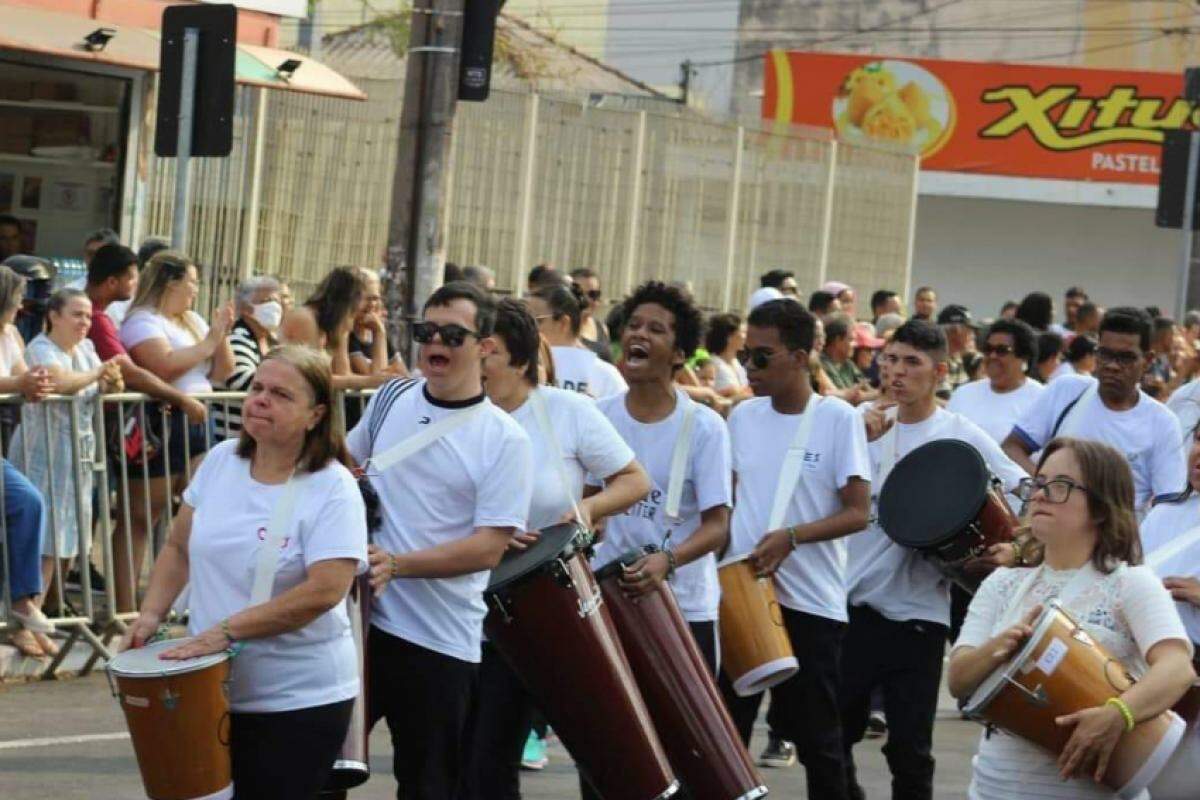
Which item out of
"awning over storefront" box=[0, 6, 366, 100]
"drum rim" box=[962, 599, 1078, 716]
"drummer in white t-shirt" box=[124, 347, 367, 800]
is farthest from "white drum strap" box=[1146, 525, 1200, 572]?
"awning over storefront" box=[0, 6, 366, 100]

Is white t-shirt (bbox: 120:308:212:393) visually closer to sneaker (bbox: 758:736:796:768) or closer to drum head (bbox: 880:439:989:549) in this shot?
sneaker (bbox: 758:736:796:768)

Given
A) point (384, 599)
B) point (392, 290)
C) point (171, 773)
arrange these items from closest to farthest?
point (171, 773) → point (384, 599) → point (392, 290)

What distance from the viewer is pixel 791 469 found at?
26.0 ft

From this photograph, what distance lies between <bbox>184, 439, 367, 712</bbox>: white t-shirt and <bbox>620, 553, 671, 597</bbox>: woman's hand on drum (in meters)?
1.45

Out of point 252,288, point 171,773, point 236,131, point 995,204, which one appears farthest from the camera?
point 995,204

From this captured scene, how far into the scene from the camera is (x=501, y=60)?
3634 cm

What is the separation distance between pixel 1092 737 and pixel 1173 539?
135 centimetres

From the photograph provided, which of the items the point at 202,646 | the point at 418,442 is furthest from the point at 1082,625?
the point at 202,646

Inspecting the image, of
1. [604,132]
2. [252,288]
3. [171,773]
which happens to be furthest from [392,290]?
[604,132]

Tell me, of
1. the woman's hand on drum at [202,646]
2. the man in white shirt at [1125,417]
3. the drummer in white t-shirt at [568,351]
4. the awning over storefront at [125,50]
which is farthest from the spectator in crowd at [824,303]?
the woman's hand on drum at [202,646]

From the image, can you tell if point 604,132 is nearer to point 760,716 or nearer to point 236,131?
point 236,131

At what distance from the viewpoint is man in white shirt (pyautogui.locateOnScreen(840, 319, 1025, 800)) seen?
802cm

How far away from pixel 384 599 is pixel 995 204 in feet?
125

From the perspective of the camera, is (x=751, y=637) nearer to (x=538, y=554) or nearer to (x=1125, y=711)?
(x=538, y=554)
